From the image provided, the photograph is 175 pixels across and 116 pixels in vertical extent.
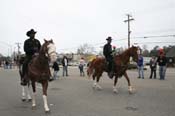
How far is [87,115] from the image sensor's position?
881 cm

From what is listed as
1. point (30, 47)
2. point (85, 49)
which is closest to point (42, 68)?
point (30, 47)

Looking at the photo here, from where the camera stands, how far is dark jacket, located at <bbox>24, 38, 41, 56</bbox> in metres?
10.9

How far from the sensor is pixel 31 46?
11.0 metres

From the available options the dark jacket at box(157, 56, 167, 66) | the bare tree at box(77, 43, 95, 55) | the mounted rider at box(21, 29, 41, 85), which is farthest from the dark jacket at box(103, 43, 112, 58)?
the bare tree at box(77, 43, 95, 55)

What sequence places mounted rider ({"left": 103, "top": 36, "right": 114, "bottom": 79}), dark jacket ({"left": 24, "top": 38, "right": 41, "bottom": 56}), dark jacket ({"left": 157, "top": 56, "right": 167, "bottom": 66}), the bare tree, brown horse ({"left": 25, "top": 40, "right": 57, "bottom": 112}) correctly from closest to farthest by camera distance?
brown horse ({"left": 25, "top": 40, "right": 57, "bottom": 112}) < dark jacket ({"left": 24, "top": 38, "right": 41, "bottom": 56}) < mounted rider ({"left": 103, "top": 36, "right": 114, "bottom": 79}) < dark jacket ({"left": 157, "top": 56, "right": 167, "bottom": 66}) < the bare tree

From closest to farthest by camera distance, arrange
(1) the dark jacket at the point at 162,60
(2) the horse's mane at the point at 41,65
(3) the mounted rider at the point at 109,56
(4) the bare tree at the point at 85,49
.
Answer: (2) the horse's mane at the point at 41,65 → (3) the mounted rider at the point at 109,56 → (1) the dark jacket at the point at 162,60 → (4) the bare tree at the point at 85,49

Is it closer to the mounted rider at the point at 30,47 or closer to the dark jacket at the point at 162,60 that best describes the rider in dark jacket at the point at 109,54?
the mounted rider at the point at 30,47

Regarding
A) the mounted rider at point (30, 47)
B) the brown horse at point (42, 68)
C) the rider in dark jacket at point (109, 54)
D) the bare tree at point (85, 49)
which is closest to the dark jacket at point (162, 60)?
the rider in dark jacket at point (109, 54)

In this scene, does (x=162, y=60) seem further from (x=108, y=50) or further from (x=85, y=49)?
(x=85, y=49)

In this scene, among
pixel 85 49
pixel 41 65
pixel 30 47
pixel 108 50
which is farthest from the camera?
pixel 85 49

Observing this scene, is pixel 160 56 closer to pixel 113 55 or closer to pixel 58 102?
pixel 113 55

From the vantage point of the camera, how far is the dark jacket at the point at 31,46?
1093 cm

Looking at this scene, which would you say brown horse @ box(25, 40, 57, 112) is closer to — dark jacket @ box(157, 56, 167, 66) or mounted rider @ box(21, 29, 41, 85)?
mounted rider @ box(21, 29, 41, 85)

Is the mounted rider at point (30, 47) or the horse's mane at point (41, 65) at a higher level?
the mounted rider at point (30, 47)
